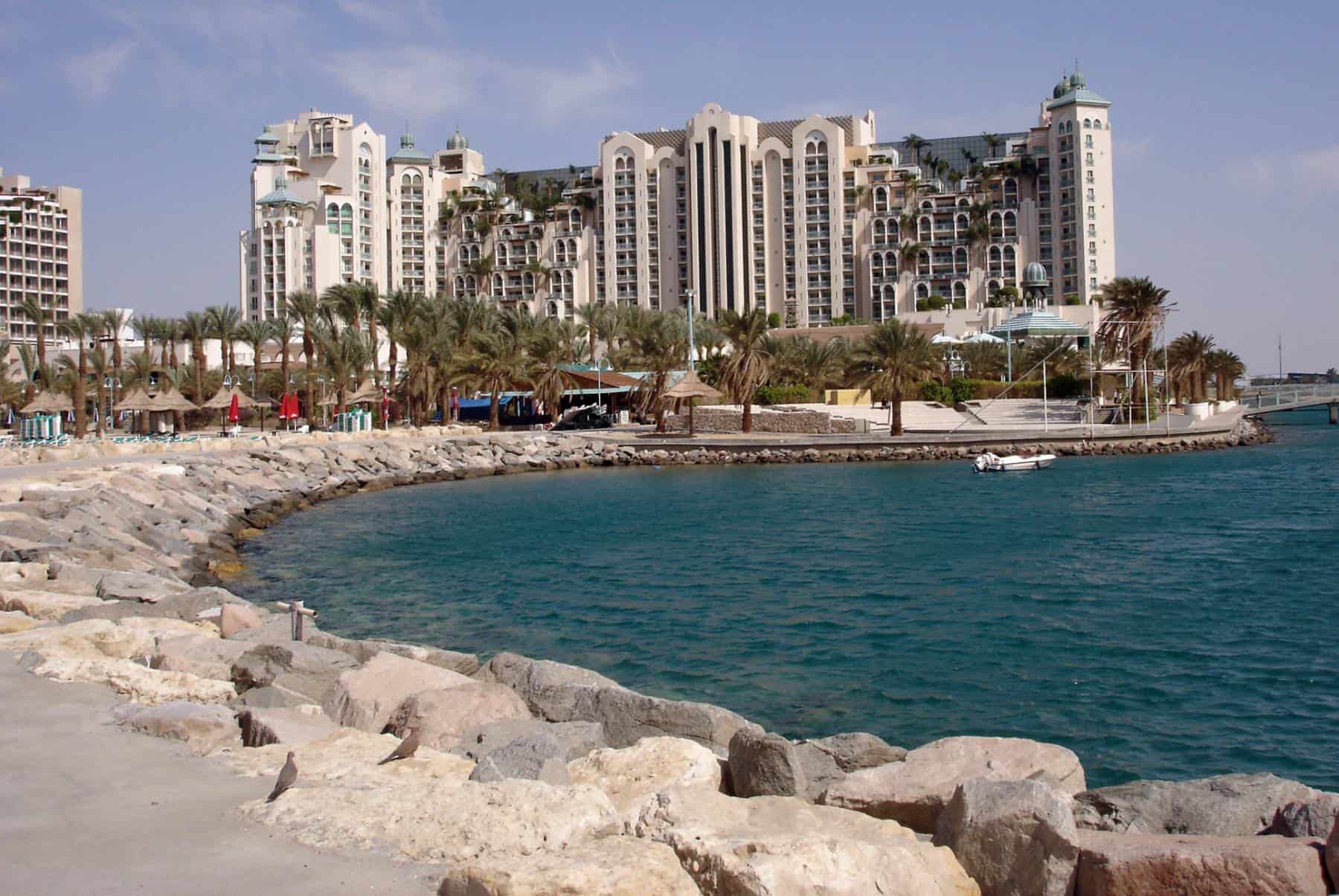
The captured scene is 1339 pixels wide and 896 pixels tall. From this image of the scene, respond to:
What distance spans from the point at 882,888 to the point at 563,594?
15137mm

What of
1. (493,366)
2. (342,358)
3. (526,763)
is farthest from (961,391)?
(526,763)

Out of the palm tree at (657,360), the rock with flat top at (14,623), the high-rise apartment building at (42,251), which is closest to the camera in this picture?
the rock with flat top at (14,623)

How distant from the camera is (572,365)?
78188 millimetres

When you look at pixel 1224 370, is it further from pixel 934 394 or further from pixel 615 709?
pixel 615 709

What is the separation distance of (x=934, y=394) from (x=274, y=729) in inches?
2417

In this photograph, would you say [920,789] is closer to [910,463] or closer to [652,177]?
[910,463]

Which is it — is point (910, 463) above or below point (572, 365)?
below

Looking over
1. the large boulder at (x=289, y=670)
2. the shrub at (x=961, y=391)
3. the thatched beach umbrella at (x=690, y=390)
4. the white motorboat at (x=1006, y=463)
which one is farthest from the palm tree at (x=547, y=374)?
the large boulder at (x=289, y=670)

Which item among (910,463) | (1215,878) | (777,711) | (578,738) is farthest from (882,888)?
(910,463)

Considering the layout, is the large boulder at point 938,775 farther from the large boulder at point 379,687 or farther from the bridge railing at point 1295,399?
the bridge railing at point 1295,399

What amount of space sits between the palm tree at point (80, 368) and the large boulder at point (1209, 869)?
59890mm

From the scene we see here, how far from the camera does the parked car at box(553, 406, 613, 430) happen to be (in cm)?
6731

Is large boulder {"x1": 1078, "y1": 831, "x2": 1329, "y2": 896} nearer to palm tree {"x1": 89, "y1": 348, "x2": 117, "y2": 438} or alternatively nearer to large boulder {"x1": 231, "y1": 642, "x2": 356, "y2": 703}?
large boulder {"x1": 231, "y1": 642, "x2": 356, "y2": 703}

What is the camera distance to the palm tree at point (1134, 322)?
6278cm
